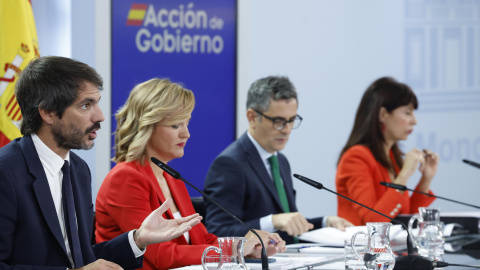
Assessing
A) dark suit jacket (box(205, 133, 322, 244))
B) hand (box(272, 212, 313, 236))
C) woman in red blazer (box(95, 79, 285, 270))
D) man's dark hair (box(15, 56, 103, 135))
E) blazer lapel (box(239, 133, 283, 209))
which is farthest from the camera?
blazer lapel (box(239, 133, 283, 209))

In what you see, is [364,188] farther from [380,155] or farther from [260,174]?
[260,174]

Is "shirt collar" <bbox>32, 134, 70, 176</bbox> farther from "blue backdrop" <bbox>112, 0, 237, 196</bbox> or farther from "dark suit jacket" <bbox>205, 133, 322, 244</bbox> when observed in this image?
"blue backdrop" <bbox>112, 0, 237, 196</bbox>

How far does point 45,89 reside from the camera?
224cm

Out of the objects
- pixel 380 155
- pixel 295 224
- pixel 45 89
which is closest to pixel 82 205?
pixel 45 89

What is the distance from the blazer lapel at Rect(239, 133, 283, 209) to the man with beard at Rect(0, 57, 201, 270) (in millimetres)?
1156

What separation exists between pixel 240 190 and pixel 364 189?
36.0 inches

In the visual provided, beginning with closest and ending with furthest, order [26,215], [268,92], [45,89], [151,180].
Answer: [26,215] < [45,89] < [151,180] < [268,92]

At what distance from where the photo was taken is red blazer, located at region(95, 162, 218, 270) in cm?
260

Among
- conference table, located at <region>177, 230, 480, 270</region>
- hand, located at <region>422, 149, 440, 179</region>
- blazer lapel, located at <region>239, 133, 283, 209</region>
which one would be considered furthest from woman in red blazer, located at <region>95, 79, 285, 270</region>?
hand, located at <region>422, 149, 440, 179</region>

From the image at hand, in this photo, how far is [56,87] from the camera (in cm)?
225

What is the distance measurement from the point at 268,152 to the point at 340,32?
255 centimetres

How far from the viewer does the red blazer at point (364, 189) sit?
3.85m

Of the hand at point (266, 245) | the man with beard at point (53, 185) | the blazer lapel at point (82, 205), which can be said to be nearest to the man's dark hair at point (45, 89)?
the man with beard at point (53, 185)

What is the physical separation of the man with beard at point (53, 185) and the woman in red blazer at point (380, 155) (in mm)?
1887
